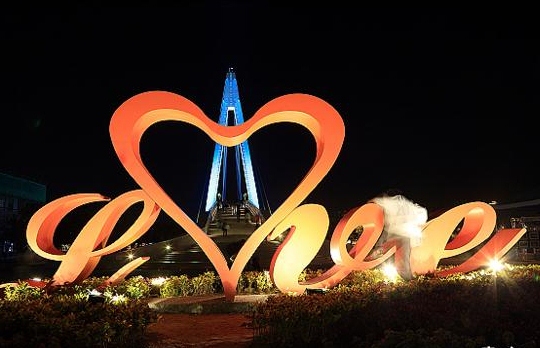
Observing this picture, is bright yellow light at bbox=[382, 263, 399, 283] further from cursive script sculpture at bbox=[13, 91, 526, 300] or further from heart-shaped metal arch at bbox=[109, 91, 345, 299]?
heart-shaped metal arch at bbox=[109, 91, 345, 299]

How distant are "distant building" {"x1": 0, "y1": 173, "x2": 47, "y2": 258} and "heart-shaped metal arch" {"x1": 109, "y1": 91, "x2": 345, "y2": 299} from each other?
88.7 feet

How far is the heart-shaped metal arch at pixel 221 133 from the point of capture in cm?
850

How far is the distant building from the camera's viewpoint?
33072 mm

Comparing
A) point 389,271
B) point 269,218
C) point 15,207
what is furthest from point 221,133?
point 15,207

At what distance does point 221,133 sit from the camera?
8945 millimetres

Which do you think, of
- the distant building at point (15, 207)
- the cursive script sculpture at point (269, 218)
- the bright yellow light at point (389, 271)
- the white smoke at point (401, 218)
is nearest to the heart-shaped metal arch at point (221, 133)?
the cursive script sculpture at point (269, 218)

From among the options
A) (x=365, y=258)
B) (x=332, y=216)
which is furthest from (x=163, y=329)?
(x=332, y=216)

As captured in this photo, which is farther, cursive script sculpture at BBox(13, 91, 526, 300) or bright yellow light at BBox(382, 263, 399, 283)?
bright yellow light at BBox(382, 263, 399, 283)

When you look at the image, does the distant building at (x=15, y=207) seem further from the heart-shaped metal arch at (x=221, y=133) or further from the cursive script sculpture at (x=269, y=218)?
the heart-shaped metal arch at (x=221, y=133)

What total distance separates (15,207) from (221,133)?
141 feet

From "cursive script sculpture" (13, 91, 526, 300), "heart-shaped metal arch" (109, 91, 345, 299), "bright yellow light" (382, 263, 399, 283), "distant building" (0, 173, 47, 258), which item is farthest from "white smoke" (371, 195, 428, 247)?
"distant building" (0, 173, 47, 258)

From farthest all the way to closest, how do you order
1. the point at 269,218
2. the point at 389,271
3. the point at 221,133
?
the point at 389,271, the point at 269,218, the point at 221,133

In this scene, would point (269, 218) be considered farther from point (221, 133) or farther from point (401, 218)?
point (401, 218)

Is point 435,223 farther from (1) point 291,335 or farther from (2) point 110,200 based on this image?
(2) point 110,200
